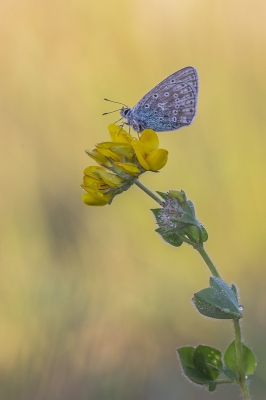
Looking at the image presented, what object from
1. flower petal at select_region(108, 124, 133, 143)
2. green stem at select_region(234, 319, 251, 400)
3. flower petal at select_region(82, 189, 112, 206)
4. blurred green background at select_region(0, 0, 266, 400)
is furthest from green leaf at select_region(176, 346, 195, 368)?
blurred green background at select_region(0, 0, 266, 400)

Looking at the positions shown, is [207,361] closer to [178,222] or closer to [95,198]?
[178,222]

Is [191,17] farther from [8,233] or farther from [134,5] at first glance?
[8,233]

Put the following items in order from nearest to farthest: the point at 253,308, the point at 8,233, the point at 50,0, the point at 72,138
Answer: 1. the point at 253,308
2. the point at 8,233
3. the point at 72,138
4. the point at 50,0

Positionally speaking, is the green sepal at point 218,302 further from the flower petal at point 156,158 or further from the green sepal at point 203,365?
the flower petal at point 156,158

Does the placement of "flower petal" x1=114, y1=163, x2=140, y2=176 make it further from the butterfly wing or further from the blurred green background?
the blurred green background

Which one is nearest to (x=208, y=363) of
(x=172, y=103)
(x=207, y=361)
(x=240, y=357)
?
(x=207, y=361)

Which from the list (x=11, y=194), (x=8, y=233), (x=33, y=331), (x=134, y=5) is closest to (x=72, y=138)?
(x=11, y=194)
